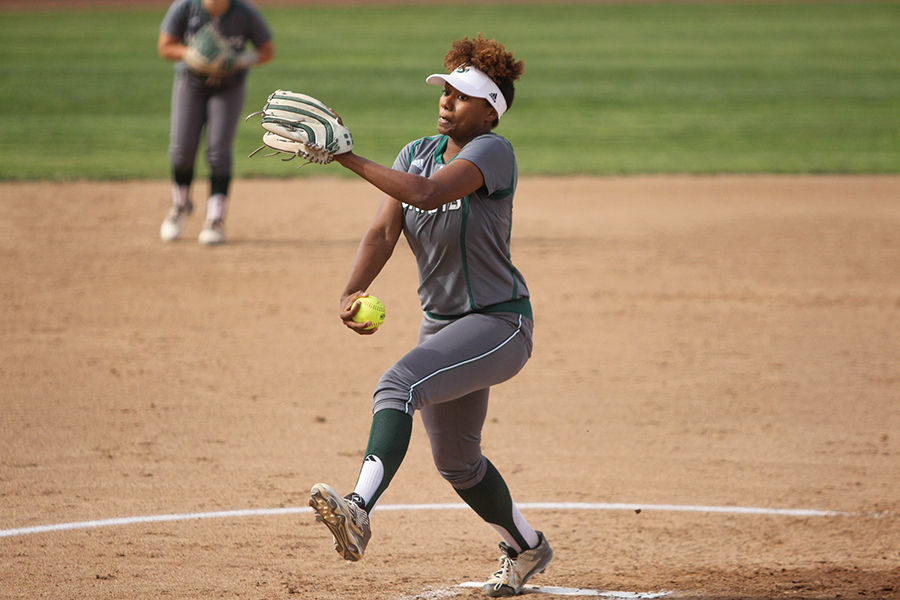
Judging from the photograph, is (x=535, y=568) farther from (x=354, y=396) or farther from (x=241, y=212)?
(x=241, y=212)

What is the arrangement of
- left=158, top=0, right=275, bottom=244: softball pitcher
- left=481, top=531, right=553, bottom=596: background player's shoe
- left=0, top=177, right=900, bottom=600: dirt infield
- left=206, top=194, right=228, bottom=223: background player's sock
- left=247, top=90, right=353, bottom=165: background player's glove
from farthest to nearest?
left=206, top=194, right=228, bottom=223: background player's sock → left=158, top=0, right=275, bottom=244: softball pitcher → left=0, top=177, right=900, bottom=600: dirt infield → left=481, top=531, right=553, bottom=596: background player's shoe → left=247, top=90, right=353, bottom=165: background player's glove

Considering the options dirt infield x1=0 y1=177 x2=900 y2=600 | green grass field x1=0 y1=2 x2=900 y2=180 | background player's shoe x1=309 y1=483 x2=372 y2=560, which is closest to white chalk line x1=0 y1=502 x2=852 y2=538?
dirt infield x1=0 y1=177 x2=900 y2=600

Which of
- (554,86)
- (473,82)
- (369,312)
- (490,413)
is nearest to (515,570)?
(369,312)

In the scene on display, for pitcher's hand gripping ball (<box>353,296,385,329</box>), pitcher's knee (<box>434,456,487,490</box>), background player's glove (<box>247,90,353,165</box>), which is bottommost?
pitcher's knee (<box>434,456,487,490</box>)

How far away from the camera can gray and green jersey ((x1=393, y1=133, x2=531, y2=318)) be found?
401cm

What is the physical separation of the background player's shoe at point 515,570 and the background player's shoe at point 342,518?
977 mm

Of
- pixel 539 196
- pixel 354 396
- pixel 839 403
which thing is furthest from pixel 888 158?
pixel 354 396

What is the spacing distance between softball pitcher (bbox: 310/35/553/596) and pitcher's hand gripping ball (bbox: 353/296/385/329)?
0.09 feet

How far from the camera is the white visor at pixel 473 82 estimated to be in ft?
13.3

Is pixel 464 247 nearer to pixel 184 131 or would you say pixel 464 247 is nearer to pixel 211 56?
pixel 211 56

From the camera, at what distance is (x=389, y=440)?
12.2 ft

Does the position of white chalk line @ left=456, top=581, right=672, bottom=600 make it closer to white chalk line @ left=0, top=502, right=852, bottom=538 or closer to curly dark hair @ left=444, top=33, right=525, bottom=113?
white chalk line @ left=0, top=502, right=852, bottom=538

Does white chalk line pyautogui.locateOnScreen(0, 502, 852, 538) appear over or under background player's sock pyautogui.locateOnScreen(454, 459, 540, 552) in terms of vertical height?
under

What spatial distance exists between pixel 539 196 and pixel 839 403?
21.4ft
